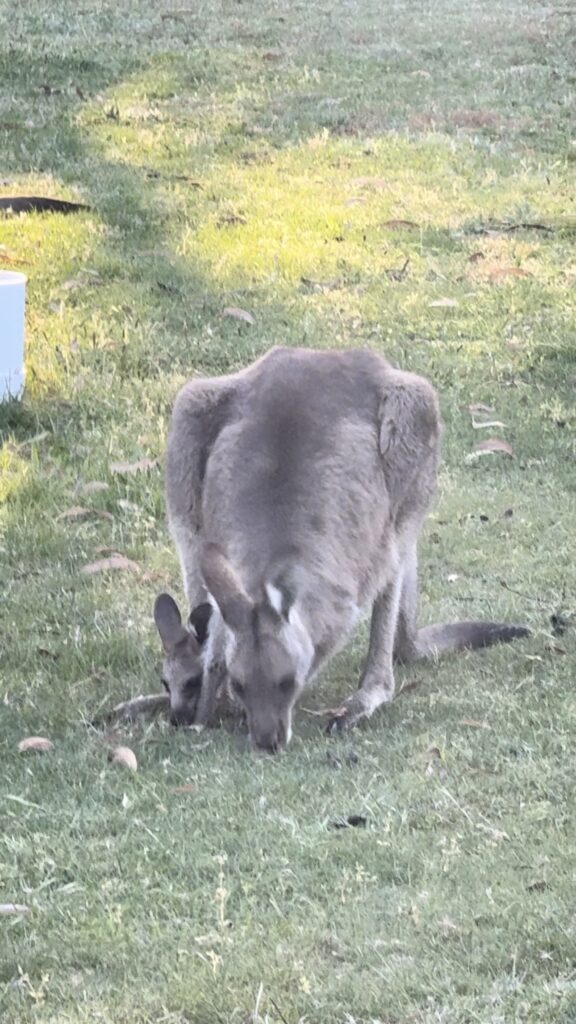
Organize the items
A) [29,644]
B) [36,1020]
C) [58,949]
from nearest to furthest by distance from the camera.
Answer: [36,1020]
[58,949]
[29,644]

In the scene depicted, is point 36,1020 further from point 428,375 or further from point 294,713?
point 428,375

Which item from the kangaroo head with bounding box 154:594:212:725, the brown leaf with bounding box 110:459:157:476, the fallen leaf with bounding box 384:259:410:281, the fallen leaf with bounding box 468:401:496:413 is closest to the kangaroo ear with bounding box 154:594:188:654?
the kangaroo head with bounding box 154:594:212:725

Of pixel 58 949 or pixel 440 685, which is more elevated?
pixel 58 949

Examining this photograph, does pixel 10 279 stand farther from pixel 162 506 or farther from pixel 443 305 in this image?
pixel 443 305

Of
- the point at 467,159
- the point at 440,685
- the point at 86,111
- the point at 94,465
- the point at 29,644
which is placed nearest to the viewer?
the point at 440,685

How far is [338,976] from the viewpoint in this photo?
10.5 feet

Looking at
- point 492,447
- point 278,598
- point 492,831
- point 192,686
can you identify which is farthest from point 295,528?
point 492,447

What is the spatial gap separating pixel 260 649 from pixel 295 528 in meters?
0.46

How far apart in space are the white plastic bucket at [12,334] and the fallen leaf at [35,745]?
3.09m

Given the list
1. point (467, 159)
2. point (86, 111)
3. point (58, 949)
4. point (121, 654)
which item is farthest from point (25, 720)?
point (86, 111)

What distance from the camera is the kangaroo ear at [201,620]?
489 centimetres

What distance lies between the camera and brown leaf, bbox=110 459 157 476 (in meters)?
7.05

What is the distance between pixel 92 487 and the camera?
22.7ft

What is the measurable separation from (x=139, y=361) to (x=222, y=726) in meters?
3.76
